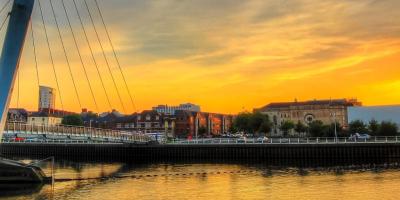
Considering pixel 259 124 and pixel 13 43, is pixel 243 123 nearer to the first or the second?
pixel 259 124

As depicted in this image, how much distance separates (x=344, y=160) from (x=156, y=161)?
31780mm

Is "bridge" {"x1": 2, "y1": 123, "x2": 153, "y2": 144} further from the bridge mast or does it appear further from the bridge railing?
the bridge mast

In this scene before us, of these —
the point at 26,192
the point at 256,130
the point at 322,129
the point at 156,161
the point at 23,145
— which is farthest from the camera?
the point at 256,130

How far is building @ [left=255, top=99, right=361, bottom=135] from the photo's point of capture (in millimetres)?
181250

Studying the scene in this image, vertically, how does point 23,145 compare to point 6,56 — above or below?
below

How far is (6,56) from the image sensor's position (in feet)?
125

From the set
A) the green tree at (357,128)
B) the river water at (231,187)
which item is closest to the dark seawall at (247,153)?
the river water at (231,187)

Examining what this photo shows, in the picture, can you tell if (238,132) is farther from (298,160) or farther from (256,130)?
(298,160)

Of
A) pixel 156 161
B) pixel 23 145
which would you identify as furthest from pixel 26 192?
pixel 23 145

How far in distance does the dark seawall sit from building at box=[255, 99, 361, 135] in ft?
325

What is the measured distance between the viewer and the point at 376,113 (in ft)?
478

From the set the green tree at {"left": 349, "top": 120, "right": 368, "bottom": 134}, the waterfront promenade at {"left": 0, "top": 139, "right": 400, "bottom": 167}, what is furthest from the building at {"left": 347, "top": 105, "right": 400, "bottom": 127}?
the waterfront promenade at {"left": 0, "top": 139, "right": 400, "bottom": 167}

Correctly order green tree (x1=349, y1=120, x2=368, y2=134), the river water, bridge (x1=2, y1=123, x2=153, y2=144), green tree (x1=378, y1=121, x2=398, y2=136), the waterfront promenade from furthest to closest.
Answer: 1. green tree (x1=349, y1=120, x2=368, y2=134)
2. green tree (x1=378, y1=121, x2=398, y2=136)
3. the waterfront promenade
4. bridge (x1=2, y1=123, x2=153, y2=144)
5. the river water

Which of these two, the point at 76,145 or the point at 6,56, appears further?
the point at 76,145
